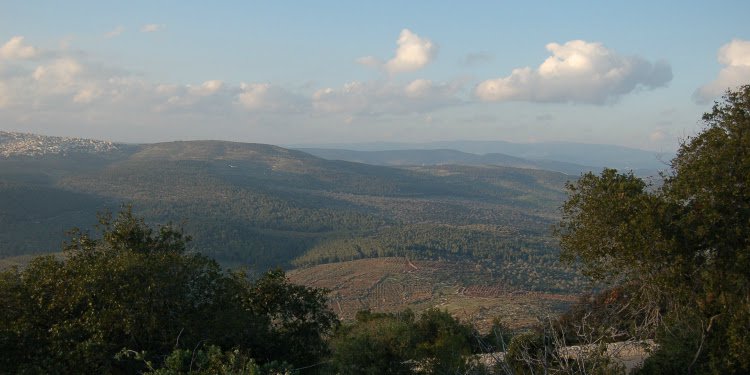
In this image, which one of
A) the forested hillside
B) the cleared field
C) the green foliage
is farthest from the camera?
the forested hillside

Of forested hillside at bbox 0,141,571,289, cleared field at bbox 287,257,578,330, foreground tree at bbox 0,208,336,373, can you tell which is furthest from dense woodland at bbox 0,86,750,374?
forested hillside at bbox 0,141,571,289

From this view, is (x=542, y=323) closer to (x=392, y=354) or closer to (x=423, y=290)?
(x=392, y=354)

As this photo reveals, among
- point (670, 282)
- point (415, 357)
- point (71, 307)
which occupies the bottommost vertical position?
point (415, 357)

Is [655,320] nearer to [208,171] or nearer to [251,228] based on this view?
[251,228]

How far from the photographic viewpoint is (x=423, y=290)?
60.8 m

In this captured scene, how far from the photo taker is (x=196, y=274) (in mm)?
15281

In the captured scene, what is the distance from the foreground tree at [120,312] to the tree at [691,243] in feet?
31.2

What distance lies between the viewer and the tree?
1188 centimetres

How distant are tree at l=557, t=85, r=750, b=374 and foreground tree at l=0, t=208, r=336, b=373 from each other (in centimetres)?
950

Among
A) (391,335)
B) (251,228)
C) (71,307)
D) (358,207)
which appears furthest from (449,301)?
(358,207)

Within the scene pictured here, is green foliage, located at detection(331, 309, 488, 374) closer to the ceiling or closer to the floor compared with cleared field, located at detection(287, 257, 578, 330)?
closer to the ceiling

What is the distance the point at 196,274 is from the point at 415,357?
660 cm

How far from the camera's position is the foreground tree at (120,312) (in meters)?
11.7

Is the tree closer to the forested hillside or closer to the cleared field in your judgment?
the cleared field
